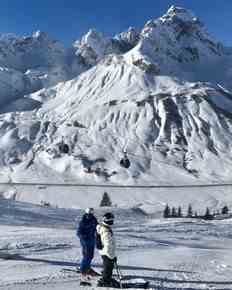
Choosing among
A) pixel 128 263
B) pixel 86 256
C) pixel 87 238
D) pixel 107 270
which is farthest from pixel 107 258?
pixel 128 263

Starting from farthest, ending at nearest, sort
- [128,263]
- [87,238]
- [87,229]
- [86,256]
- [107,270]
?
[128,263] → [87,229] → [87,238] → [86,256] → [107,270]

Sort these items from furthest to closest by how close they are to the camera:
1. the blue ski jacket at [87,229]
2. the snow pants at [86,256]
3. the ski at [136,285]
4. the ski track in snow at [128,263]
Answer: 1. the blue ski jacket at [87,229]
2. the snow pants at [86,256]
3. the ski track in snow at [128,263]
4. the ski at [136,285]

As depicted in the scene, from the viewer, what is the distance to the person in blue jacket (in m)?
21.2

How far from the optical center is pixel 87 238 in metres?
21.5

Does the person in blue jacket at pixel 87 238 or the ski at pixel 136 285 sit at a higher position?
the person in blue jacket at pixel 87 238

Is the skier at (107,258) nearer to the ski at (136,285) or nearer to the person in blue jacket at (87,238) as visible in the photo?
the ski at (136,285)

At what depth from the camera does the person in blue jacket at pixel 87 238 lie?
69.6ft

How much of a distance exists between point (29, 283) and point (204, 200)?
570ft

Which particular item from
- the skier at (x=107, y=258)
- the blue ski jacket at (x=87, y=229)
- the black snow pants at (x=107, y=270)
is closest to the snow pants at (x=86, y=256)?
the blue ski jacket at (x=87, y=229)

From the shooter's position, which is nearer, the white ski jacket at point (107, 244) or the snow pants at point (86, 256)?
the white ski jacket at point (107, 244)

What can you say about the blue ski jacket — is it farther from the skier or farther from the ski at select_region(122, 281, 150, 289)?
the ski at select_region(122, 281, 150, 289)

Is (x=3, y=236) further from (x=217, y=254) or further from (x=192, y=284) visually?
(x=192, y=284)

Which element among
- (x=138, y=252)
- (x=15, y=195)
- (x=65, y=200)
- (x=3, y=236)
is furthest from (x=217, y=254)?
(x=15, y=195)

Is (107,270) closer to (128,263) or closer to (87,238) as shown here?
(87,238)
